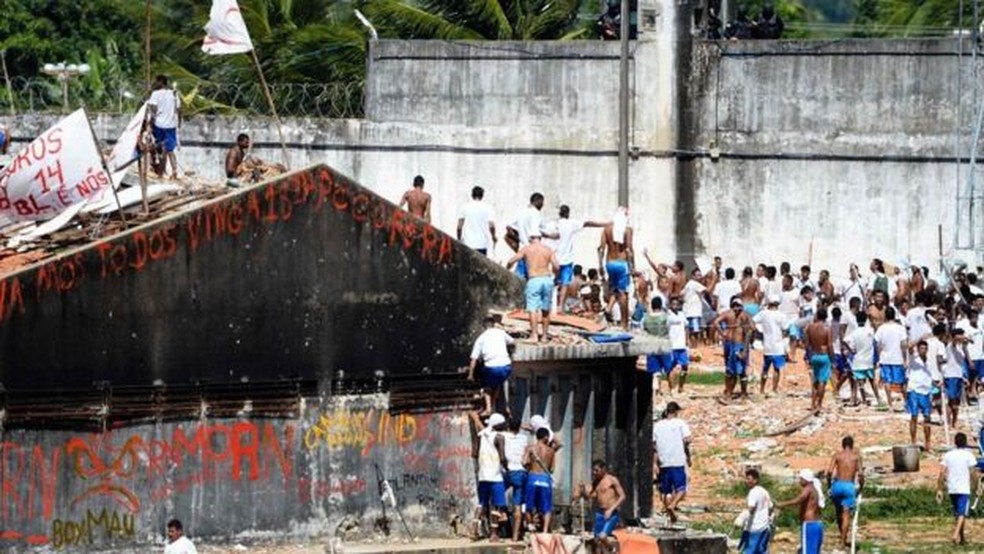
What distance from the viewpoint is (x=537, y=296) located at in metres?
32.8

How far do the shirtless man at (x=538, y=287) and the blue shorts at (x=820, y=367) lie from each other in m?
7.40

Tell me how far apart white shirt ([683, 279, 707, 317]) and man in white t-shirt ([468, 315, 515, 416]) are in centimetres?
1218

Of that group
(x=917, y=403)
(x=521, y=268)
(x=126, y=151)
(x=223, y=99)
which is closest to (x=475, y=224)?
(x=521, y=268)

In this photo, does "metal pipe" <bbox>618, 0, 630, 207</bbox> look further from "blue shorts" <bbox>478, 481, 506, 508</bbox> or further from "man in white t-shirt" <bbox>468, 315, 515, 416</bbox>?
"blue shorts" <bbox>478, 481, 506, 508</bbox>

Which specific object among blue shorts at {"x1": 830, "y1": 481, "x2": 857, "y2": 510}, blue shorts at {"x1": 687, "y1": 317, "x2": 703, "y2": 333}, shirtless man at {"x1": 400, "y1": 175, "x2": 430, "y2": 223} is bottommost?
blue shorts at {"x1": 830, "y1": 481, "x2": 857, "y2": 510}

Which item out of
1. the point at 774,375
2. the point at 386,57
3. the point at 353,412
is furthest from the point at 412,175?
the point at 353,412

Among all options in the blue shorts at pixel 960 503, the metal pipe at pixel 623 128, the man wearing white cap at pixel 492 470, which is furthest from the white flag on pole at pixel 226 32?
the metal pipe at pixel 623 128

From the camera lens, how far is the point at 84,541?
29.5 meters

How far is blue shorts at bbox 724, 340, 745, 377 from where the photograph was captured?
135 ft

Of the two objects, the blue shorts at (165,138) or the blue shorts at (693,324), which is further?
the blue shorts at (693,324)

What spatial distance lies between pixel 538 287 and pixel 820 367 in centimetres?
827

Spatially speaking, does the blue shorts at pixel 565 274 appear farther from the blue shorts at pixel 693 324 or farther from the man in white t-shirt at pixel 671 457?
the man in white t-shirt at pixel 671 457

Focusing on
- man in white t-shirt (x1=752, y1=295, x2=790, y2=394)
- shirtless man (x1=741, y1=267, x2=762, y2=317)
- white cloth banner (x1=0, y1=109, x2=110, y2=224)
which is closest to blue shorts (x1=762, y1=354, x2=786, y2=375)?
man in white t-shirt (x1=752, y1=295, x2=790, y2=394)

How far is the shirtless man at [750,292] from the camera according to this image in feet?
142
